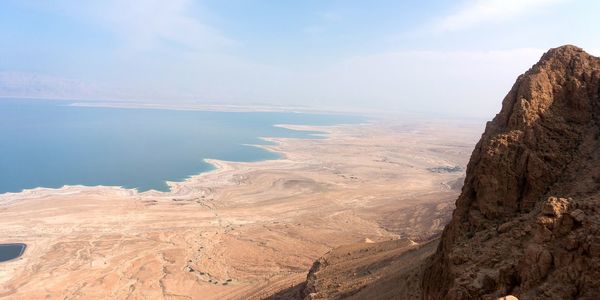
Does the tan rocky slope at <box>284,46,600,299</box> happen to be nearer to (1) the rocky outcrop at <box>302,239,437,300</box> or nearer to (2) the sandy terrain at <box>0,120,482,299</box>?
(1) the rocky outcrop at <box>302,239,437,300</box>

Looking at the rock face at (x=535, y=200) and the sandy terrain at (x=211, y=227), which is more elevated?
the rock face at (x=535, y=200)

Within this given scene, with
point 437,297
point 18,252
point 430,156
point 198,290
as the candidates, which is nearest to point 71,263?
point 18,252

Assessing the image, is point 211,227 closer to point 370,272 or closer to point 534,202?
point 370,272

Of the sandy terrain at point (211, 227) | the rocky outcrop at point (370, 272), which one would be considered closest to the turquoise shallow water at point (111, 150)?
the sandy terrain at point (211, 227)

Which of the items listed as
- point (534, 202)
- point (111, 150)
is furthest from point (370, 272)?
point (111, 150)

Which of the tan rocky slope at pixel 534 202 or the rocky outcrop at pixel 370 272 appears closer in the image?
the tan rocky slope at pixel 534 202

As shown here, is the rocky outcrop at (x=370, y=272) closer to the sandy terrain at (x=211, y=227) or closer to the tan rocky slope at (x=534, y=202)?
the tan rocky slope at (x=534, y=202)

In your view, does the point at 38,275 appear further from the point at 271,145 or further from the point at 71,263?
the point at 271,145

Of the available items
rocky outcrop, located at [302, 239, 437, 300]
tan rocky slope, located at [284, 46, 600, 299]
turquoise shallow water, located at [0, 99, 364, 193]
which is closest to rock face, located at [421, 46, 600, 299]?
tan rocky slope, located at [284, 46, 600, 299]
